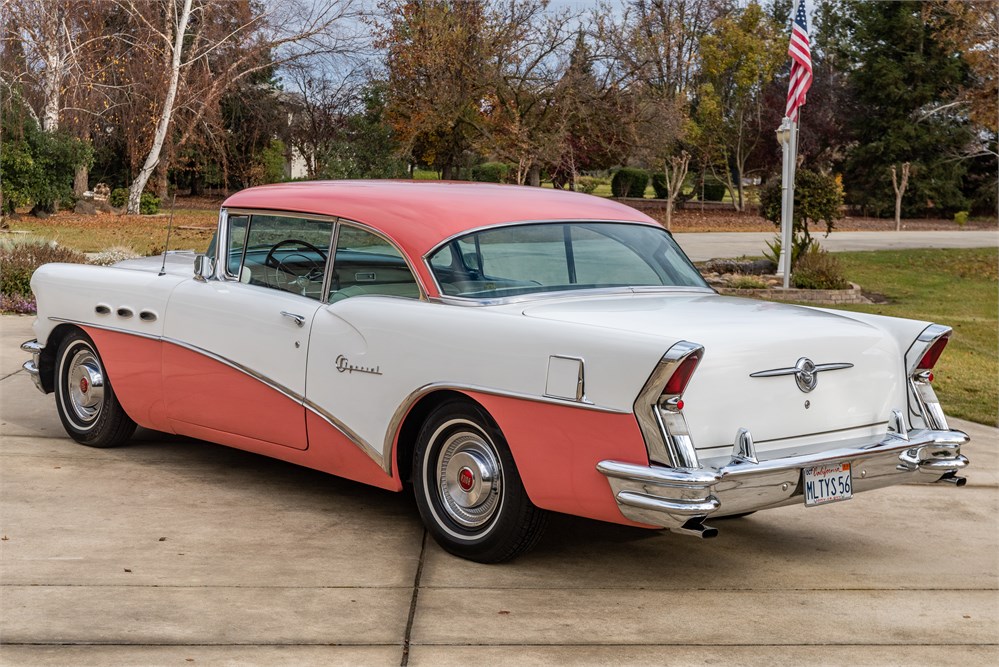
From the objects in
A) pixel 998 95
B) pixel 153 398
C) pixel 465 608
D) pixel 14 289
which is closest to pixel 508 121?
pixel 998 95

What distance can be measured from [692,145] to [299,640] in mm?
35606

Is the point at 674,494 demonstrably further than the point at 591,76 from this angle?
No

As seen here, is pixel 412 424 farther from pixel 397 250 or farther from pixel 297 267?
pixel 297 267

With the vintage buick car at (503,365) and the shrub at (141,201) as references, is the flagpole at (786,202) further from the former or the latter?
the shrub at (141,201)

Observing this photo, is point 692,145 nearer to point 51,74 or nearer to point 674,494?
point 51,74

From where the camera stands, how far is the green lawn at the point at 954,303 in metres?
10.0

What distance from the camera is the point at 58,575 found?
183 inches

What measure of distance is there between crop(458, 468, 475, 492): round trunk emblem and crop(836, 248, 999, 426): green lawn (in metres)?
5.25

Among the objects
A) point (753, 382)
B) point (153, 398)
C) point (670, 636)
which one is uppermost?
point (753, 382)

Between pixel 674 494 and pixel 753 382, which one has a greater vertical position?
pixel 753 382

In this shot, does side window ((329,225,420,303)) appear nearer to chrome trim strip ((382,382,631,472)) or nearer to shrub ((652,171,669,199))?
chrome trim strip ((382,382,631,472))

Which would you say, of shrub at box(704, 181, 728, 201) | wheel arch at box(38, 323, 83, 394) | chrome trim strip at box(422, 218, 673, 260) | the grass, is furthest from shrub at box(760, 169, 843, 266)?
shrub at box(704, 181, 728, 201)

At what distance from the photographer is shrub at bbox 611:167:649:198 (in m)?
43.9

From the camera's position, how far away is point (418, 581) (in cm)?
473
